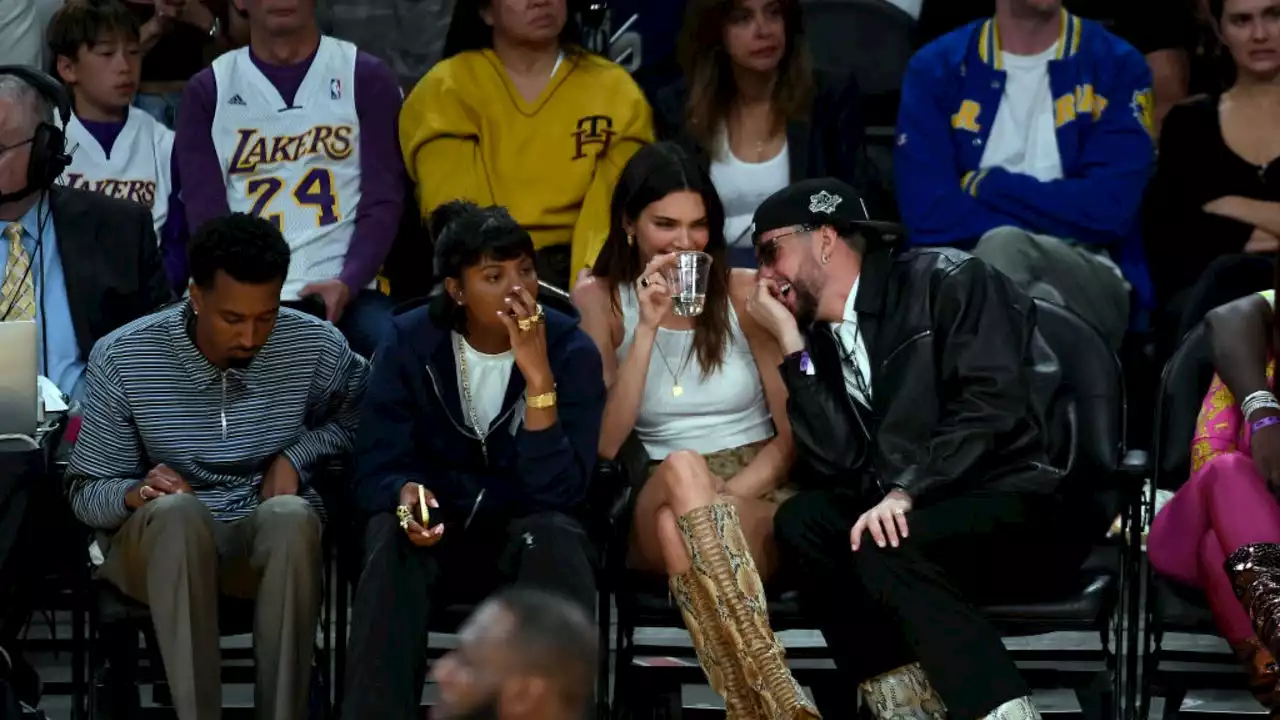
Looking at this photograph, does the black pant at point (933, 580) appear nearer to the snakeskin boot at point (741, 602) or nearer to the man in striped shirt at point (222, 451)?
the snakeskin boot at point (741, 602)

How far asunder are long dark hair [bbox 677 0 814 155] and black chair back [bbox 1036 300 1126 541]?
1.28m

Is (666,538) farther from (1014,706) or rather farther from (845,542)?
(1014,706)

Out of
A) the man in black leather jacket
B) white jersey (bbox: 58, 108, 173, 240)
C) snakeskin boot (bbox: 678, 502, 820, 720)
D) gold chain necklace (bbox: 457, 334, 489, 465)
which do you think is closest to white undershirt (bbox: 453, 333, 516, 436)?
gold chain necklace (bbox: 457, 334, 489, 465)

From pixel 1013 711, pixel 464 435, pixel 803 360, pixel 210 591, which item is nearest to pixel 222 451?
pixel 210 591

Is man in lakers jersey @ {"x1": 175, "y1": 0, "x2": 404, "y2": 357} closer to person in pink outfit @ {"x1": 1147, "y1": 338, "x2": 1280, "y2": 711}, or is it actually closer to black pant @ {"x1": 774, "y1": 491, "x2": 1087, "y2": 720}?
black pant @ {"x1": 774, "y1": 491, "x2": 1087, "y2": 720}

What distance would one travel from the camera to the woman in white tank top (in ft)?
17.5

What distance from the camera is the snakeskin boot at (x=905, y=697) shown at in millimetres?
4973

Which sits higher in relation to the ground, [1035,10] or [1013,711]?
[1035,10]

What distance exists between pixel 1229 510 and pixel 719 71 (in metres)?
2.18

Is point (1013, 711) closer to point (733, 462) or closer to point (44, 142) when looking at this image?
point (733, 462)

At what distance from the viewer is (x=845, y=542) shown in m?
Result: 5.12

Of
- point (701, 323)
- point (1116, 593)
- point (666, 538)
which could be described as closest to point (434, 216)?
point (701, 323)

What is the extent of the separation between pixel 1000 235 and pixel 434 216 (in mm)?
1559

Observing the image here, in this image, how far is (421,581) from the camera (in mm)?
5047
